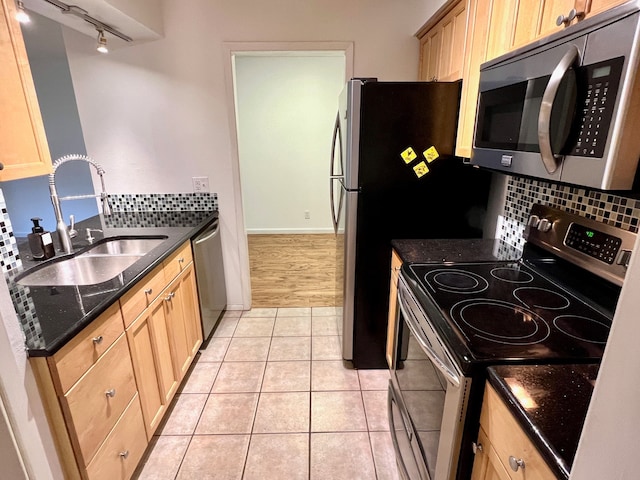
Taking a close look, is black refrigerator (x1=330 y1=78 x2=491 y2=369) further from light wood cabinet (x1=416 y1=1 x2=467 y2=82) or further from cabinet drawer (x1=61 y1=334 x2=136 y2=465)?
cabinet drawer (x1=61 y1=334 x2=136 y2=465)

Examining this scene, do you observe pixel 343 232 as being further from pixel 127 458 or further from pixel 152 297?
pixel 127 458

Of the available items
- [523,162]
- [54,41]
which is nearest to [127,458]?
[523,162]

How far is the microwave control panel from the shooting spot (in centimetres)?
76

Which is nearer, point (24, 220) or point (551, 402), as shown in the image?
point (551, 402)

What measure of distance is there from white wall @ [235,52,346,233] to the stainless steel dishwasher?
2.08m

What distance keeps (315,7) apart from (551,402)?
266 cm

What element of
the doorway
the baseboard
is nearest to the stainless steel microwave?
the doorway

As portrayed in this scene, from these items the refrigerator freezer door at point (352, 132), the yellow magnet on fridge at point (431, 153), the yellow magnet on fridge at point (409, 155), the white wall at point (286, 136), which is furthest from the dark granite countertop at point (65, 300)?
the white wall at point (286, 136)

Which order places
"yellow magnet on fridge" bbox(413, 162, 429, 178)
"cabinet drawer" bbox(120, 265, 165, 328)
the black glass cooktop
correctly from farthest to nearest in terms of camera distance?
"yellow magnet on fridge" bbox(413, 162, 429, 178)
"cabinet drawer" bbox(120, 265, 165, 328)
the black glass cooktop

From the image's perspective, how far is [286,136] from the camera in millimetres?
4922

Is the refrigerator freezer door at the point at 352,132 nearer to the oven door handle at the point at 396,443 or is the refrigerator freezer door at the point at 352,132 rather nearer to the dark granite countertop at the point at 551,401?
the oven door handle at the point at 396,443

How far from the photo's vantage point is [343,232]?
2143 millimetres

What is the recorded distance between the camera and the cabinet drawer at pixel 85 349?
1047 millimetres

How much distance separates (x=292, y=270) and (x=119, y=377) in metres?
2.64
